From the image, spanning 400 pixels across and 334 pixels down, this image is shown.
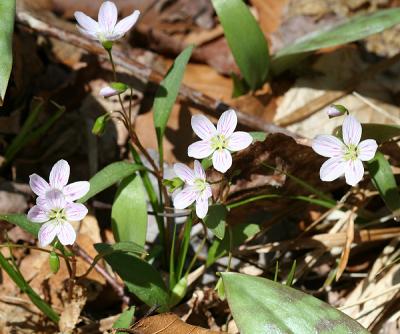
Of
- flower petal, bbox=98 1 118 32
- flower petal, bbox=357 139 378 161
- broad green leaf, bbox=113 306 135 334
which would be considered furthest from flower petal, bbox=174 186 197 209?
flower petal, bbox=98 1 118 32

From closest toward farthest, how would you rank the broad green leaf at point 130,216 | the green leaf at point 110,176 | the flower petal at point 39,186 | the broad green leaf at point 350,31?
the flower petal at point 39,186
the green leaf at point 110,176
the broad green leaf at point 130,216
the broad green leaf at point 350,31

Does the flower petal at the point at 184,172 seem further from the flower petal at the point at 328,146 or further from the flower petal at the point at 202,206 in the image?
the flower petal at the point at 328,146

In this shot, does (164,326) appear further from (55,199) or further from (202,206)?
(55,199)

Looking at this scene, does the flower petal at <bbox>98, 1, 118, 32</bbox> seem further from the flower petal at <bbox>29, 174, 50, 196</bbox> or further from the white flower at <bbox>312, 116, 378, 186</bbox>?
the white flower at <bbox>312, 116, 378, 186</bbox>

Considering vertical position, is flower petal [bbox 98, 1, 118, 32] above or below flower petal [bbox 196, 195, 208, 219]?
above

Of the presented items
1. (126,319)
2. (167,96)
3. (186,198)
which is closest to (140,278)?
(126,319)

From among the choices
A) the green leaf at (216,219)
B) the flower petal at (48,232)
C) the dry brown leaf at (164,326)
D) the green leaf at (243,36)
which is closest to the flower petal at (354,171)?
the green leaf at (216,219)
